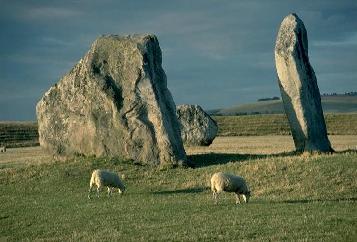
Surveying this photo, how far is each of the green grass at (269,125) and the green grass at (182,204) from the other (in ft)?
145

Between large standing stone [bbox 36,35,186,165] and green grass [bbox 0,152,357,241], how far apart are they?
1.39 metres

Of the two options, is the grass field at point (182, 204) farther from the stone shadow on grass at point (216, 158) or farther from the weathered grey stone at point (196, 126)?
the weathered grey stone at point (196, 126)

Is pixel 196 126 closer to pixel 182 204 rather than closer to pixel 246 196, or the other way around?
pixel 246 196

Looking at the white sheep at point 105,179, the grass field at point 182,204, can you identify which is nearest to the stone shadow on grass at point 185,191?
the grass field at point 182,204

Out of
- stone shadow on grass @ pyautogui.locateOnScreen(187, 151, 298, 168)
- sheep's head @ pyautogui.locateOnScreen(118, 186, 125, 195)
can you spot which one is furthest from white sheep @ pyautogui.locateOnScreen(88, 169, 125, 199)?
stone shadow on grass @ pyautogui.locateOnScreen(187, 151, 298, 168)

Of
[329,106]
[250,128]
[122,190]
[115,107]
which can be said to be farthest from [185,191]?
[329,106]

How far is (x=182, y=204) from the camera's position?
859 inches

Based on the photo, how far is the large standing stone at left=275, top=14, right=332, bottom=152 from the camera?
33250mm

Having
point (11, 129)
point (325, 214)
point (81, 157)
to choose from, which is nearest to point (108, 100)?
point (81, 157)

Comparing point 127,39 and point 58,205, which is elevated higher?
point 127,39

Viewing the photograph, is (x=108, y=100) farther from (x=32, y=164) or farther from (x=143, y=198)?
(x=143, y=198)

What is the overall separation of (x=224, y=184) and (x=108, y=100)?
14.0m

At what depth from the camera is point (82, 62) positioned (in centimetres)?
3616

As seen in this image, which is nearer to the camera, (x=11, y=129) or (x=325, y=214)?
(x=325, y=214)
